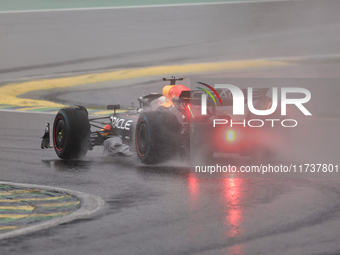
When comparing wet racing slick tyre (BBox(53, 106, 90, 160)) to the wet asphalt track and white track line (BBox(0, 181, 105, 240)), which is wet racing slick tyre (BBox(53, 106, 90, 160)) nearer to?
the wet asphalt track

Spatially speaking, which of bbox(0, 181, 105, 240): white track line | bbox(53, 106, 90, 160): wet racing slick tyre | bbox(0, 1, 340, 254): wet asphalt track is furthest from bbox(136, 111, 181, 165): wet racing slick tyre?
bbox(0, 181, 105, 240): white track line

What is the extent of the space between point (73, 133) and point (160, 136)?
5.87ft

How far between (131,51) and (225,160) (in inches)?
730

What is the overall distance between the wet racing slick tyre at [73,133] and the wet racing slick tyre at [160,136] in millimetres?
1326

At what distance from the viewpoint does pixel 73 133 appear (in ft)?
29.2

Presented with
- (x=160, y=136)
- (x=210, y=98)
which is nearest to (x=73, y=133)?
(x=160, y=136)

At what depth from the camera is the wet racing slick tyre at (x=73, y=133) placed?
29.3 ft

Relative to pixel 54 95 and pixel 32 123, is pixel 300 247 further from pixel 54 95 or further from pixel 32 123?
pixel 54 95

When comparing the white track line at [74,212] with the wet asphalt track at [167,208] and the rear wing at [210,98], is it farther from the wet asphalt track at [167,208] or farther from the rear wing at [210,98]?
the rear wing at [210,98]

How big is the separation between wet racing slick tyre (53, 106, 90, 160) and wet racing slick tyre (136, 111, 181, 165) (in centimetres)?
133

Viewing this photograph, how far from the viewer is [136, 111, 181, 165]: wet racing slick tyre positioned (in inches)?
314

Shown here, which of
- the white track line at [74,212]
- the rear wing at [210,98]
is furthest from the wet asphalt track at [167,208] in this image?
the rear wing at [210,98]

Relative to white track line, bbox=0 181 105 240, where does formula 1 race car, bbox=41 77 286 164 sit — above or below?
above

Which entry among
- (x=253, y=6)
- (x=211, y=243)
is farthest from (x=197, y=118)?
(x=253, y=6)
